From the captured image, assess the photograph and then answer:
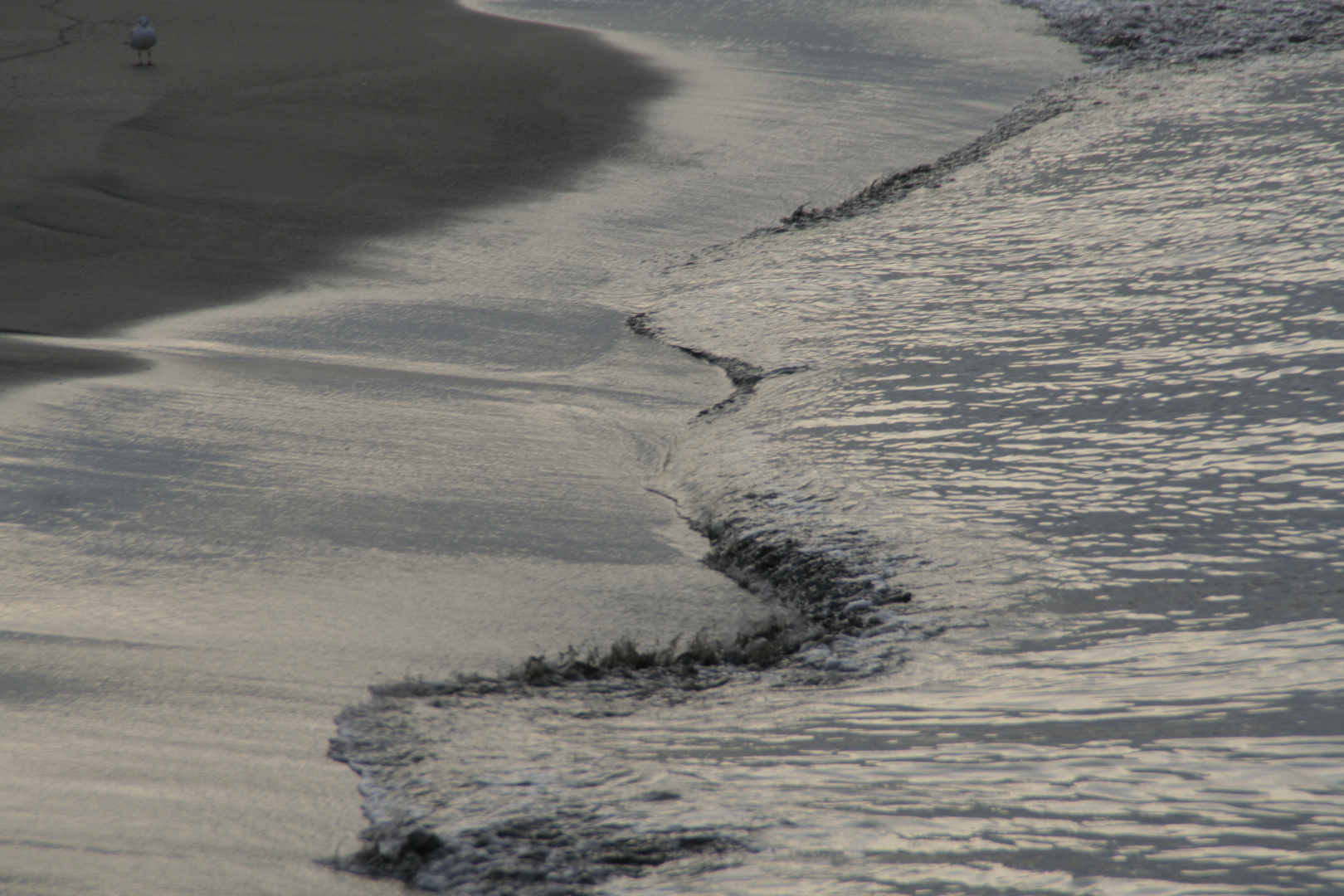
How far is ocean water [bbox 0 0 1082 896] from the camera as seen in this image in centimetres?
180

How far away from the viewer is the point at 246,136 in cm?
552

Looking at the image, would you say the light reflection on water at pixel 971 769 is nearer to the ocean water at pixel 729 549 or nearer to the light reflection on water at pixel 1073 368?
the ocean water at pixel 729 549

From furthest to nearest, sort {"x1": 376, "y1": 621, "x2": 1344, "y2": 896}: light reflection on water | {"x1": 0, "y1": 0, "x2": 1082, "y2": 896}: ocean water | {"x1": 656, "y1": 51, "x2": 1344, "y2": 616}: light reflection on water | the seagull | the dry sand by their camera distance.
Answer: the seagull → the dry sand → {"x1": 656, "y1": 51, "x2": 1344, "y2": 616}: light reflection on water → {"x1": 0, "y1": 0, "x2": 1082, "y2": 896}: ocean water → {"x1": 376, "y1": 621, "x2": 1344, "y2": 896}: light reflection on water

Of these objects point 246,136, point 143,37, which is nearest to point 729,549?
point 246,136

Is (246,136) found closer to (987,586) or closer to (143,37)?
(143,37)

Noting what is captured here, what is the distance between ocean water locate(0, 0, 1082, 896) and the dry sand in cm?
29

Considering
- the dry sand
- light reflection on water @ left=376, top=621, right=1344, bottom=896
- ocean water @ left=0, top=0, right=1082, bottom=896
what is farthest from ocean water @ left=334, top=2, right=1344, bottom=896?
the dry sand

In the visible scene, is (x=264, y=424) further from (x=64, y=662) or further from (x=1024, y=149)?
(x=1024, y=149)

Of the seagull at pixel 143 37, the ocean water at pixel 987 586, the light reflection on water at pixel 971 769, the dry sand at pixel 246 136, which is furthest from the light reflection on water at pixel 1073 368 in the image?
the seagull at pixel 143 37

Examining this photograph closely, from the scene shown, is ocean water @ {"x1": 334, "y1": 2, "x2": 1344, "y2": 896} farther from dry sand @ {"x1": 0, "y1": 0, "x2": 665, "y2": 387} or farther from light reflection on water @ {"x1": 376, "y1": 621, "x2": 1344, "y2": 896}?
dry sand @ {"x1": 0, "y1": 0, "x2": 665, "y2": 387}

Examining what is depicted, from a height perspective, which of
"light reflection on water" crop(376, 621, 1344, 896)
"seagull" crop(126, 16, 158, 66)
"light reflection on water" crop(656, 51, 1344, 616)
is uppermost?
"seagull" crop(126, 16, 158, 66)

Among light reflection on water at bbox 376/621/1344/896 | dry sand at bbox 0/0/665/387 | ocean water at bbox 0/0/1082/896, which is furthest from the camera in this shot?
dry sand at bbox 0/0/665/387

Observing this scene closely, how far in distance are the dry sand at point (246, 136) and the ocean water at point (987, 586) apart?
1.47 m

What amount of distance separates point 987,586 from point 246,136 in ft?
14.4
